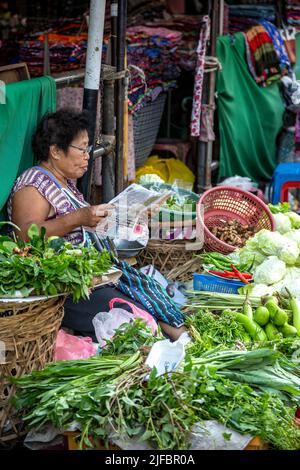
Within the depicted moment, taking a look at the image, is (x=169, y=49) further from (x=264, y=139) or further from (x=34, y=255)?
(x=34, y=255)

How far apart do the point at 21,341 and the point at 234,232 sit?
2459mm

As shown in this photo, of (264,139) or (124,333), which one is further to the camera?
(264,139)

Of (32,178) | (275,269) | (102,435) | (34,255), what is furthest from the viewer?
(275,269)

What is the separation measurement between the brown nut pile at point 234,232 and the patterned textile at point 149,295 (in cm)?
86

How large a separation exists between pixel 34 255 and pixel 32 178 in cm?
103

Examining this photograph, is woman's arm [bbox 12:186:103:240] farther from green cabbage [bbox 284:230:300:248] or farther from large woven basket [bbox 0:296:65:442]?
green cabbage [bbox 284:230:300:248]

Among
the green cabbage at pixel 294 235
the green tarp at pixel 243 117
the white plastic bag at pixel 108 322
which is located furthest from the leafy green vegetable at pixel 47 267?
the green tarp at pixel 243 117

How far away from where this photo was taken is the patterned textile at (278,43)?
8.66 metres

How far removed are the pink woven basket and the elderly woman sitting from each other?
1.21 m

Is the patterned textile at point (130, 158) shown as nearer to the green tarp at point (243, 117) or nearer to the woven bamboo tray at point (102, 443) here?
the green tarp at point (243, 117)

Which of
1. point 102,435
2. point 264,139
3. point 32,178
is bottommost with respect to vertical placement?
point 264,139

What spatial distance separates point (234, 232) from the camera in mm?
5430

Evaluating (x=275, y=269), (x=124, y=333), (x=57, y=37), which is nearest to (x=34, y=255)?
(x=124, y=333)
